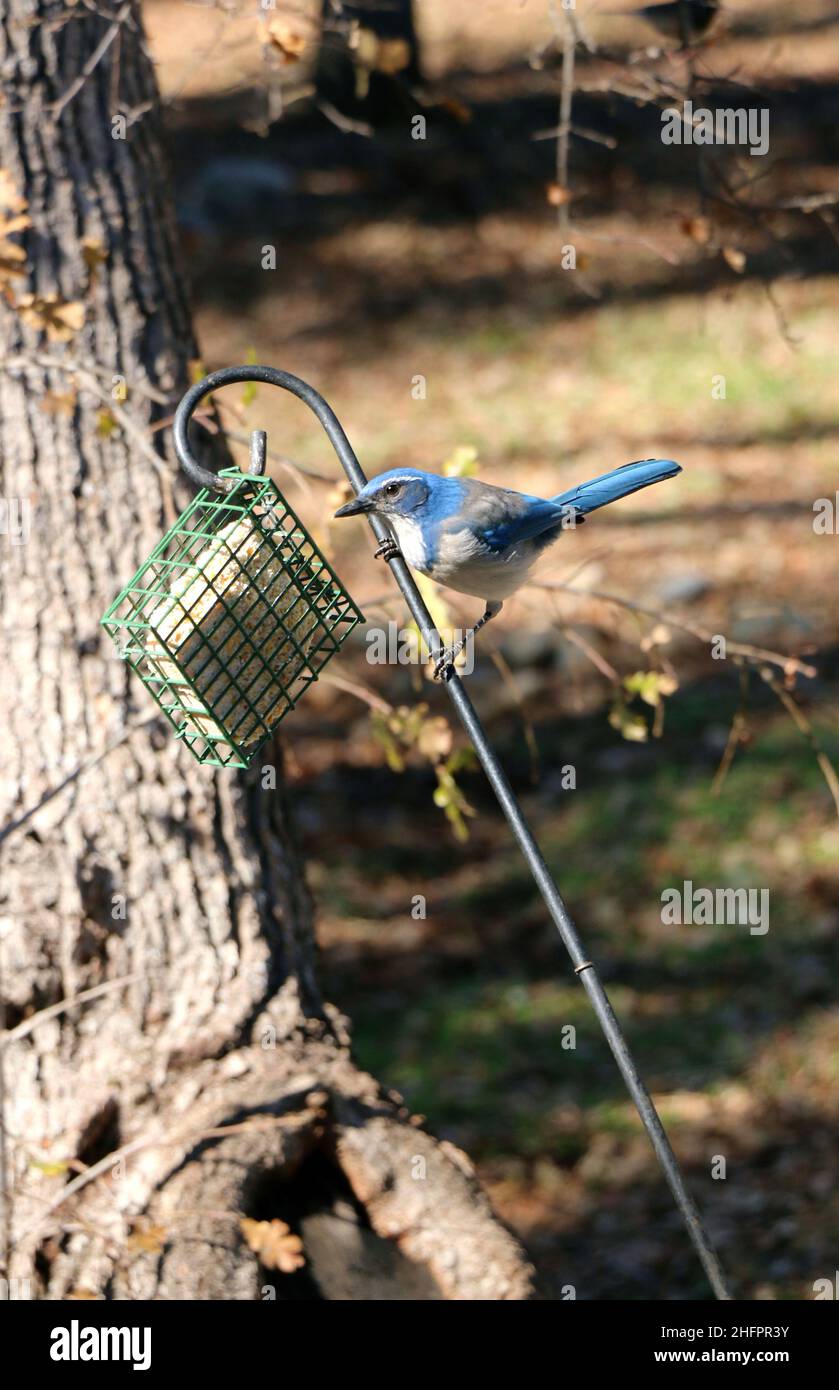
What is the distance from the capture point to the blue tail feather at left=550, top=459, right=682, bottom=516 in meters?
3.06

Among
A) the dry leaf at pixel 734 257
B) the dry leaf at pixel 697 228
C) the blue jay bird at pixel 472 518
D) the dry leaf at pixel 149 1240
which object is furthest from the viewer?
the dry leaf at pixel 697 228

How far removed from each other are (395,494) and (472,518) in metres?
0.30

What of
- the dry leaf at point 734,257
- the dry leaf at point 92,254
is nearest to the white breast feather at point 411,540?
the dry leaf at point 92,254

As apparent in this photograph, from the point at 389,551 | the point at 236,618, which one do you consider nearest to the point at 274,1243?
the point at 236,618

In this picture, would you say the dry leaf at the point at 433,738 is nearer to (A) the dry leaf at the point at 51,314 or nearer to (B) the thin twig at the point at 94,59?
(A) the dry leaf at the point at 51,314

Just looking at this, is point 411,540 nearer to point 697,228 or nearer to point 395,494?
point 395,494

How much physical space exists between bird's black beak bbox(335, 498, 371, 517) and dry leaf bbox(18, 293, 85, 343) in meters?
1.11

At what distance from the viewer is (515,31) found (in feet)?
58.7

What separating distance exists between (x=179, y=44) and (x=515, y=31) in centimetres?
410

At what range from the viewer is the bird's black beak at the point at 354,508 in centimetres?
281

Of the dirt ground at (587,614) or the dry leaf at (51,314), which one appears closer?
the dry leaf at (51,314)

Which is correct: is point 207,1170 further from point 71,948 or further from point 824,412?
point 824,412

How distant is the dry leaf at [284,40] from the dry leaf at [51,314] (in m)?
0.84

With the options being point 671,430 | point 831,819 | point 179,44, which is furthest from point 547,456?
point 179,44
